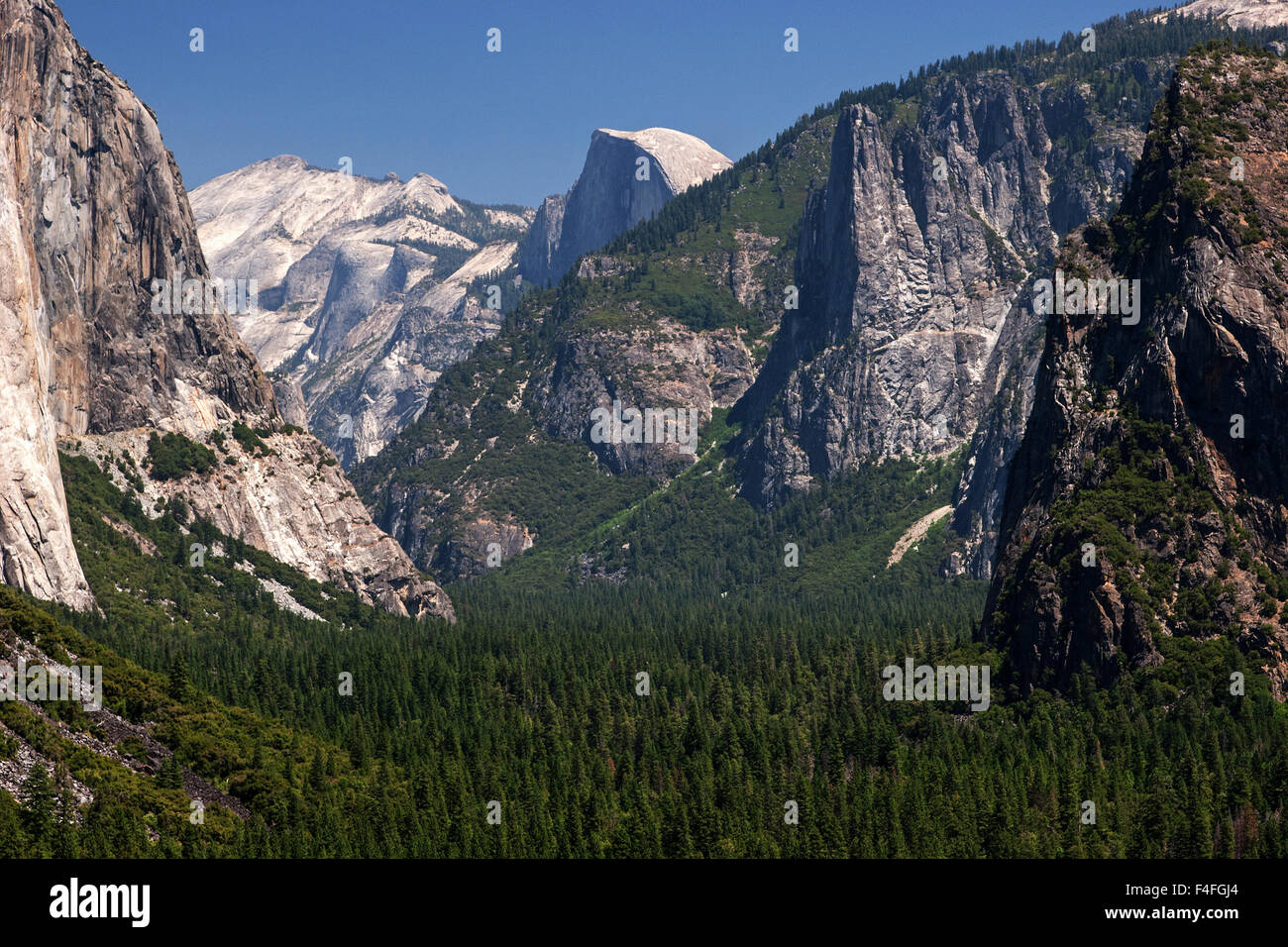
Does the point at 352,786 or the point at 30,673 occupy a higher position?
the point at 30,673

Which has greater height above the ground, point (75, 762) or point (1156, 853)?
point (75, 762)

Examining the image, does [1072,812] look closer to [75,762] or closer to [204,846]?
[204,846]
